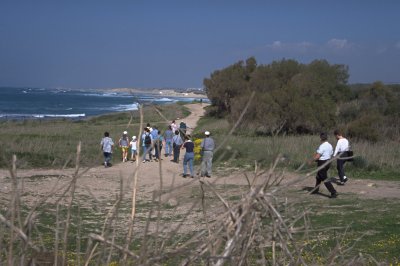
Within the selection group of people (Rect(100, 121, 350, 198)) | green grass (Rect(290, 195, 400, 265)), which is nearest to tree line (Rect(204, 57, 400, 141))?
group of people (Rect(100, 121, 350, 198))

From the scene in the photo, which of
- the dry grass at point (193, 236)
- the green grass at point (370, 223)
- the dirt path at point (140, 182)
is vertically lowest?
the dirt path at point (140, 182)

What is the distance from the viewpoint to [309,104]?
3619 centimetres

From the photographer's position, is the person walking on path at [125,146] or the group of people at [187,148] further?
the person walking on path at [125,146]

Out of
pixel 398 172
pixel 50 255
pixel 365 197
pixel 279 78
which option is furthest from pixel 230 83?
pixel 50 255

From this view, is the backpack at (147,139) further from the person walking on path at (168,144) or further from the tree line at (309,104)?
the tree line at (309,104)

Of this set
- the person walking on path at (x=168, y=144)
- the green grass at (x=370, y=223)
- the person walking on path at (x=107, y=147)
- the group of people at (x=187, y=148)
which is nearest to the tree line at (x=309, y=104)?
the group of people at (x=187, y=148)

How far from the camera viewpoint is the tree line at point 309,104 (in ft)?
107

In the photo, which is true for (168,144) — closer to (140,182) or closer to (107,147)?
(107,147)

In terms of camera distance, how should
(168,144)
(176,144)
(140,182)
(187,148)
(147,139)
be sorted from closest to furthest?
(140,182) → (187,148) → (147,139) → (176,144) → (168,144)

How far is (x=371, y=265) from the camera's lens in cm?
606

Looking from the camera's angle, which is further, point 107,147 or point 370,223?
point 107,147

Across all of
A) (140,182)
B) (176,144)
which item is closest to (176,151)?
(176,144)

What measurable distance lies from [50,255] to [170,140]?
857 inches

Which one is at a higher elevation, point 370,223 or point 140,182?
point 370,223
